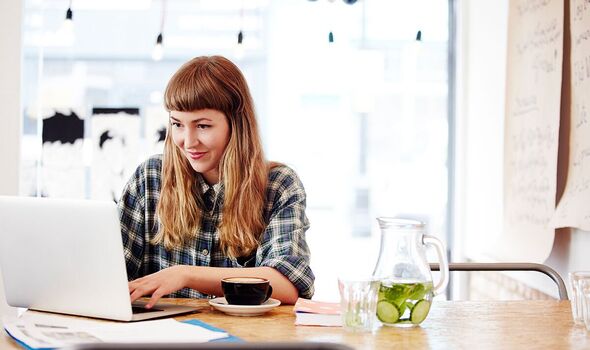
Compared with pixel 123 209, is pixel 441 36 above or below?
above

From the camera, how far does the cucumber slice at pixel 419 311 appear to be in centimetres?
159

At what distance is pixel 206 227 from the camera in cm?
224

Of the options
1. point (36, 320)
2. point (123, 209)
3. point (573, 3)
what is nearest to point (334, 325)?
point (36, 320)

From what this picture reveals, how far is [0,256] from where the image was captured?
5.83ft

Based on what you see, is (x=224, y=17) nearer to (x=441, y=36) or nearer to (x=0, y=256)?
(x=441, y=36)

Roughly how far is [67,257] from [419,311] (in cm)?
67

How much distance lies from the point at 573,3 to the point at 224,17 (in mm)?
2018

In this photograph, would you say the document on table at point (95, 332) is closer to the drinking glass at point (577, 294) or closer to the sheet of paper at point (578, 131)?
the drinking glass at point (577, 294)

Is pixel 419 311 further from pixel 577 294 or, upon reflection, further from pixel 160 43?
pixel 160 43

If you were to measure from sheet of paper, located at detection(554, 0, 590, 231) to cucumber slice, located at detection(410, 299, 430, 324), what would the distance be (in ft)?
3.31

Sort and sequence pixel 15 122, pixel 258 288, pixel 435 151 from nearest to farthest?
pixel 258 288, pixel 15 122, pixel 435 151

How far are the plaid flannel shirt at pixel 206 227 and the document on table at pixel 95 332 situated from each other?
575mm

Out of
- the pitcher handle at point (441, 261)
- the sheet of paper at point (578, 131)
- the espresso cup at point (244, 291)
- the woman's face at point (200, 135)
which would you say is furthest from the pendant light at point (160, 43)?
the pitcher handle at point (441, 261)

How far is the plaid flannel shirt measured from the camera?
216 cm
